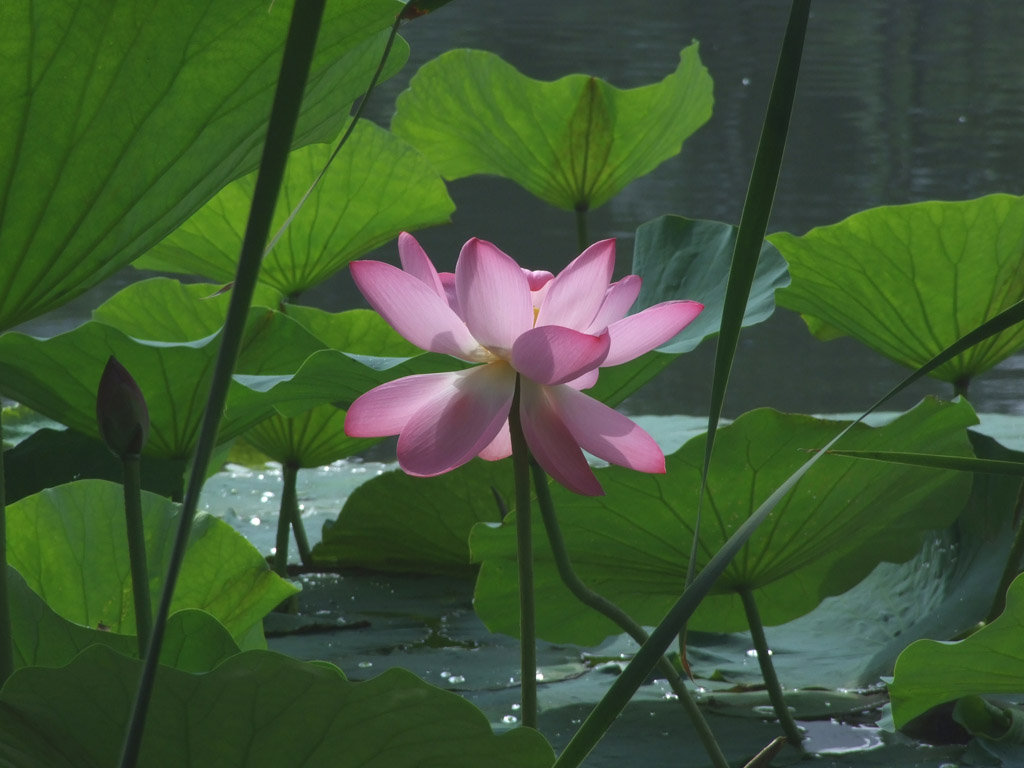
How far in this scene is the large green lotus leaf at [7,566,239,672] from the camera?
0.47m

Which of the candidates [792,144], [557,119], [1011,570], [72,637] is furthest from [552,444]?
[792,144]

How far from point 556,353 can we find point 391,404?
0.25ft

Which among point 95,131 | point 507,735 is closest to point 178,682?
point 507,735

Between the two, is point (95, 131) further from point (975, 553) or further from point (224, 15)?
point (975, 553)

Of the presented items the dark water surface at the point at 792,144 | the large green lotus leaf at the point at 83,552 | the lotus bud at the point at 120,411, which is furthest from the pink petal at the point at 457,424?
the dark water surface at the point at 792,144

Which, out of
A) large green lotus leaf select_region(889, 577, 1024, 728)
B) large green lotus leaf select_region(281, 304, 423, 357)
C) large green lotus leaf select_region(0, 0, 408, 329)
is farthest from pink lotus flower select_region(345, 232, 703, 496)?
Result: large green lotus leaf select_region(281, 304, 423, 357)

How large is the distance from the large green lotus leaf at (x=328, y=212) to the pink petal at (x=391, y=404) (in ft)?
2.28

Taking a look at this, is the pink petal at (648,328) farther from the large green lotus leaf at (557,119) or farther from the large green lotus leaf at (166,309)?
the large green lotus leaf at (557,119)

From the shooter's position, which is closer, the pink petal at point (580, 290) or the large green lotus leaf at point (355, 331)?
the pink petal at point (580, 290)

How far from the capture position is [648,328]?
1.38 ft

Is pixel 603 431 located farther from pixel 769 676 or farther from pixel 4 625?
pixel 769 676

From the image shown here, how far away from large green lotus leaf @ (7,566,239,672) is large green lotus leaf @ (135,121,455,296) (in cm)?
65

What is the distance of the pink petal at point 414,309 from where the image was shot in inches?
15.8

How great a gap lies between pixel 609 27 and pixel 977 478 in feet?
32.6
